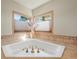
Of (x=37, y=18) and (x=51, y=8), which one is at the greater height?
(x=51, y=8)

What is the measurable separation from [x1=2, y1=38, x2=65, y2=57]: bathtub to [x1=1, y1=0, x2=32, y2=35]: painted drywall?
0.22m

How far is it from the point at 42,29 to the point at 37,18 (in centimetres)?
17

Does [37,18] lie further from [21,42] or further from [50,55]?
[50,55]

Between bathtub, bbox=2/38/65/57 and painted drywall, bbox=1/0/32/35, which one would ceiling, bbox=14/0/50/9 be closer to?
painted drywall, bbox=1/0/32/35

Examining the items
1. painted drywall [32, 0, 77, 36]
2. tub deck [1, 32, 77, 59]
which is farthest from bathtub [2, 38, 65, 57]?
painted drywall [32, 0, 77, 36]

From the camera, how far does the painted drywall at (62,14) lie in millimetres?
1339

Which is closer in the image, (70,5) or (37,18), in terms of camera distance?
(70,5)

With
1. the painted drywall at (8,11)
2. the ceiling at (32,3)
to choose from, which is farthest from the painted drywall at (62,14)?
the painted drywall at (8,11)

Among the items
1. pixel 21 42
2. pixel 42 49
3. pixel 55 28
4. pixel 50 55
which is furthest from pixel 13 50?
pixel 55 28

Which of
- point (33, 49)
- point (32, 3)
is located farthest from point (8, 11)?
point (33, 49)

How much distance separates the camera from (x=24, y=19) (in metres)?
1.44

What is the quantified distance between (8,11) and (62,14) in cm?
73

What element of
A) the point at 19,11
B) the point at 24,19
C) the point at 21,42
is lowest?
the point at 21,42

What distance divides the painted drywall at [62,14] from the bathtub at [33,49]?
21cm
